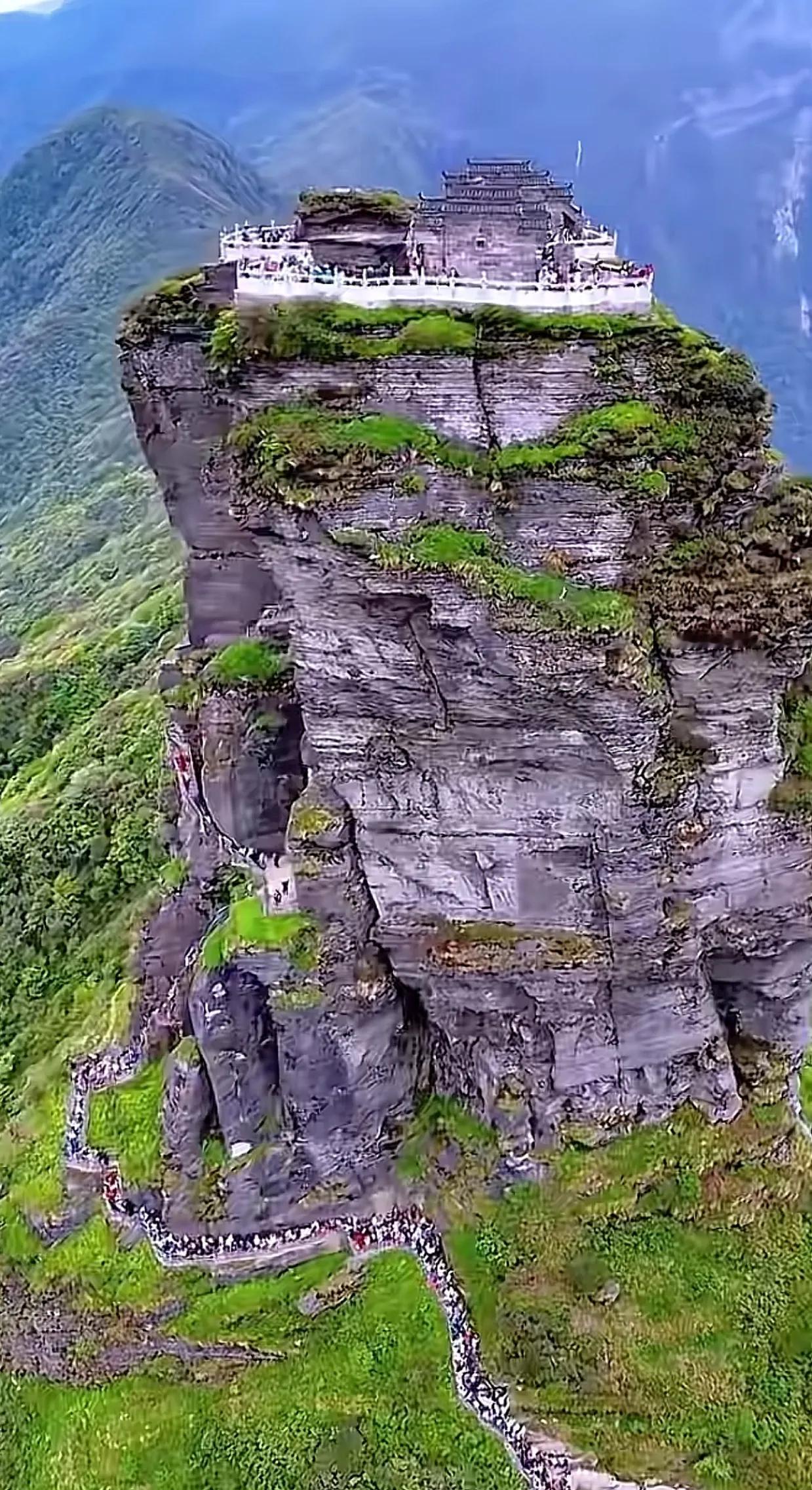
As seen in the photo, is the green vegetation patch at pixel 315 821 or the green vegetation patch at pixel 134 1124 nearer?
the green vegetation patch at pixel 315 821

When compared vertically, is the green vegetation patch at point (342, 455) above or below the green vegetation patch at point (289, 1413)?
above

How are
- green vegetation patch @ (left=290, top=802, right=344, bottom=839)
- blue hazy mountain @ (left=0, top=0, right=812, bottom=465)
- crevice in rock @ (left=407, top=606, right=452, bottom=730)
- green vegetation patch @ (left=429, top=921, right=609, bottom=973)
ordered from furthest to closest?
blue hazy mountain @ (left=0, top=0, right=812, bottom=465)
green vegetation patch @ (left=429, top=921, right=609, bottom=973)
green vegetation patch @ (left=290, top=802, right=344, bottom=839)
crevice in rock @ (left=407, top=606, right=452, bottom=730)

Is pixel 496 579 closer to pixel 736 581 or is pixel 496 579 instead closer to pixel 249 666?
pixel 736 581

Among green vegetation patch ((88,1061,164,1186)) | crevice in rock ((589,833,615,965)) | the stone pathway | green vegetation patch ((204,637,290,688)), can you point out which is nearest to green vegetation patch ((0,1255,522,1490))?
the stone pathway

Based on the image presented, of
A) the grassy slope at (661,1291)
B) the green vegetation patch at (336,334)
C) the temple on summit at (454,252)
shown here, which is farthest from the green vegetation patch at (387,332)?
the grassy slope at (661,1291)

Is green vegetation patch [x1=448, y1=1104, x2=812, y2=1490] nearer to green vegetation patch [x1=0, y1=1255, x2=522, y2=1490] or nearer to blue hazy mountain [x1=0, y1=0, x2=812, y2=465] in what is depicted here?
green vegetation patch [x1=0, y1=1255, x2=522, y2=1490]

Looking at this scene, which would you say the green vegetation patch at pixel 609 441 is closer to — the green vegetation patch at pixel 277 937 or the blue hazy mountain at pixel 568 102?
the green vegetation patch at pixel 277 937

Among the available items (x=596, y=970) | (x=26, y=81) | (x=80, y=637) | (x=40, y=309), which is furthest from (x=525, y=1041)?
(x=26, y=81)

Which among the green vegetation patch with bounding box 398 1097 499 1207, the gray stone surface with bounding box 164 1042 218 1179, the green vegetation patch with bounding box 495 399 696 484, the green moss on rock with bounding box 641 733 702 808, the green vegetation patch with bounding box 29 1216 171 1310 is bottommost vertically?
the green vegetation patch with bounding box 29 1216 171 1310
